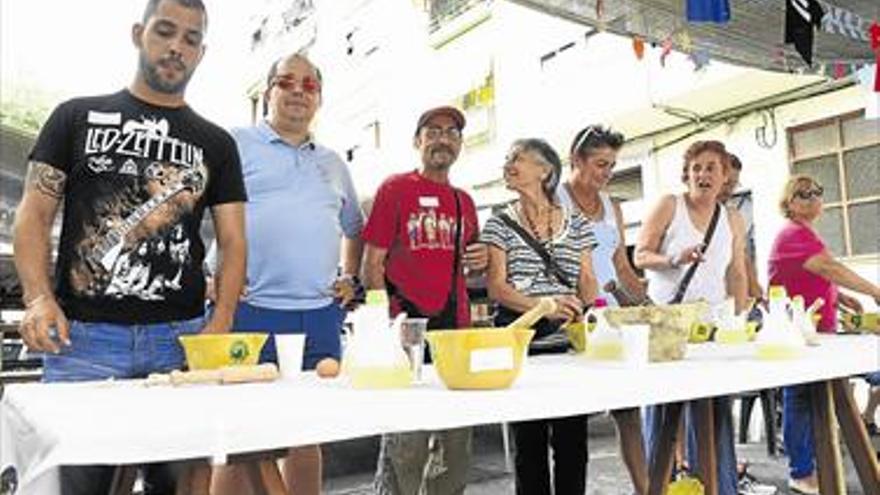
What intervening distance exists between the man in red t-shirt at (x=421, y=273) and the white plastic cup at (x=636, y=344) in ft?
2.77

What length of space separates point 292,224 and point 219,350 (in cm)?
83

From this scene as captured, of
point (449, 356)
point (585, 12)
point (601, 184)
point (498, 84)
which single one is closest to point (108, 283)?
point (449, 356)

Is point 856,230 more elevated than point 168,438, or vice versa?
point 856,230

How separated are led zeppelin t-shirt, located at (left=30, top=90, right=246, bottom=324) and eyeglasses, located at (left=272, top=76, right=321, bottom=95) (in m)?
0.48

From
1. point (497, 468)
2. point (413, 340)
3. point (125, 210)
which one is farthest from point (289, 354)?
point (497, 468)

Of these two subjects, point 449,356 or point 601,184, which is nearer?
point 449,356

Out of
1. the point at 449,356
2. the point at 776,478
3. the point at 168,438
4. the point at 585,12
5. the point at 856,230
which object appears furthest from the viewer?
the point at 856,230

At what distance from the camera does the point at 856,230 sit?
6.82 metres

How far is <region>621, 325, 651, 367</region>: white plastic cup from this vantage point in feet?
5.21

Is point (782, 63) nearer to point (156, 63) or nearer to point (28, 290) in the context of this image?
point (156, 63)

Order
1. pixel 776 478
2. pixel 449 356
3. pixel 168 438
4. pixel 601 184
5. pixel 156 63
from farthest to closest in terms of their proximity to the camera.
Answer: pixel 776 478
pixel 601 184
pixel 156 63
pixel 449 356
pixel 168 438

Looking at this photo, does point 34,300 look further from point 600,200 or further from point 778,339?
point 600,200

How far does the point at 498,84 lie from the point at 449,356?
10.3m

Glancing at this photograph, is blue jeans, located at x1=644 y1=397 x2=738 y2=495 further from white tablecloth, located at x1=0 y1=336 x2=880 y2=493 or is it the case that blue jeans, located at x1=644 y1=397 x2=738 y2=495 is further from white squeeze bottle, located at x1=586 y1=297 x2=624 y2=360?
white tablecloth, located at x1=0 y1=336 x2=880 y2=493
